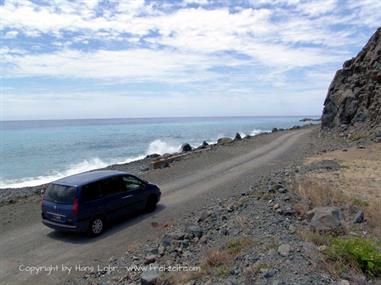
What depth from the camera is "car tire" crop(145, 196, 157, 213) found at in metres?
14.1

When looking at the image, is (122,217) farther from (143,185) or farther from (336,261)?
(336,261)

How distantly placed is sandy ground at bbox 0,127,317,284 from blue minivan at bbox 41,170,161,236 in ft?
1.33

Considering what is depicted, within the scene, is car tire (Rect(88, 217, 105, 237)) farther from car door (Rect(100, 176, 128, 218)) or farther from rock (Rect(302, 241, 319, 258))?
rock (Rect(302, 241, 319, 258))

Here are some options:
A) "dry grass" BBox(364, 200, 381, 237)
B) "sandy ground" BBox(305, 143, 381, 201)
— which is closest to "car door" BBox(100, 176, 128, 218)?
"sandy ground" BBox(305, 143, 381, 201)

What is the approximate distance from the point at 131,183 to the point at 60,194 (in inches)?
100.0

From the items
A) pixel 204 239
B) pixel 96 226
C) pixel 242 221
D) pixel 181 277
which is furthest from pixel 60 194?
pixel 181 277

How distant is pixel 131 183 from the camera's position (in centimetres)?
1364

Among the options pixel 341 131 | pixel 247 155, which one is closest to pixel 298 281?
pixel 247 155

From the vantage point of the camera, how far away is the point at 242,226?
383 inches

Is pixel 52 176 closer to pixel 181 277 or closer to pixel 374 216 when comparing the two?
pixel 374 216

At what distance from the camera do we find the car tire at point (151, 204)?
1408 centimetres

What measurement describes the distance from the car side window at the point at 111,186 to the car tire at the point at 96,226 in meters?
0.87

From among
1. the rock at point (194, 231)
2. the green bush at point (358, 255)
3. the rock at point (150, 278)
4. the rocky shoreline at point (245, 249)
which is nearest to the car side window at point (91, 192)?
the rocky shoreline at point (245, 249)

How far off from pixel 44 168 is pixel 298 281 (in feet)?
141
